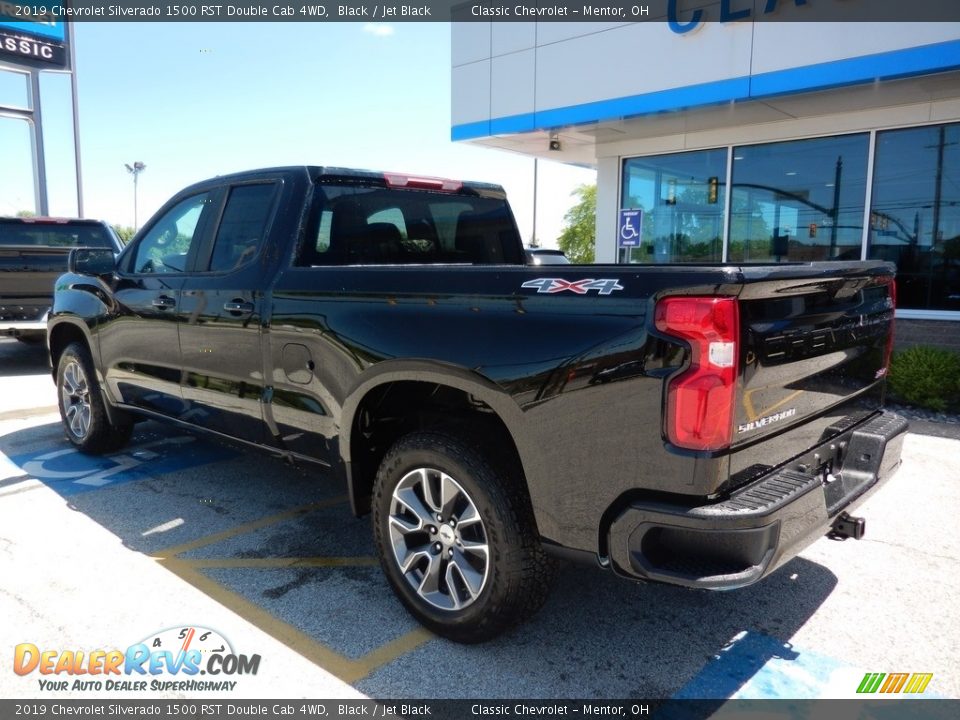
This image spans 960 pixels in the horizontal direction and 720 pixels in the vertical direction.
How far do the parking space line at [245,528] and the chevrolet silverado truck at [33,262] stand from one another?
19.3 feet

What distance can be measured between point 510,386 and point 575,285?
431 mm

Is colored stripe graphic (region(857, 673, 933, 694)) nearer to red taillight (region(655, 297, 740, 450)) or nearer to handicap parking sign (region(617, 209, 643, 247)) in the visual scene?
red taillight (region(655, 297, 740, 450))

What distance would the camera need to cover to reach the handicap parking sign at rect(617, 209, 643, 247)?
10.7m

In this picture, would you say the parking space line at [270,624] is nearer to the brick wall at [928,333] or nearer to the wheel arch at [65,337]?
the wheel arch at [65,337]

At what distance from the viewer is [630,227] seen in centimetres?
1078

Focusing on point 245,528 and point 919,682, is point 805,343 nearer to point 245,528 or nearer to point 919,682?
point 919,682

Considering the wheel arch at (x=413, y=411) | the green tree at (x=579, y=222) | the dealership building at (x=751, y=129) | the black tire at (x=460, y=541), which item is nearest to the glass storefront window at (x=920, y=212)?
the dealership building at (x=751, y=129)

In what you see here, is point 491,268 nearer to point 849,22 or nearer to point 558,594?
point 558,594

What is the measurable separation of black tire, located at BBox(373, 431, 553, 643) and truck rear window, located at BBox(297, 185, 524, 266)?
125 cm

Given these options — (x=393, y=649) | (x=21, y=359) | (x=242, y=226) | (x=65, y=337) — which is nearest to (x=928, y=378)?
(x=393, y=649)

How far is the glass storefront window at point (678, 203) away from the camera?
10800 millimetres

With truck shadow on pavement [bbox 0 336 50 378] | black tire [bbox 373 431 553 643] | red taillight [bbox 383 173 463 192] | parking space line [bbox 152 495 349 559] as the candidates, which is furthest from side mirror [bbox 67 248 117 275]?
truck shadow on pavement [bbox 0 336 50 378]

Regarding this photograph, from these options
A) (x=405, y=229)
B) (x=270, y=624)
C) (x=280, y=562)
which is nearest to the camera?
(x=270, y=624)

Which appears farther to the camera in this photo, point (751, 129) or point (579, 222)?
point (579, 222)
